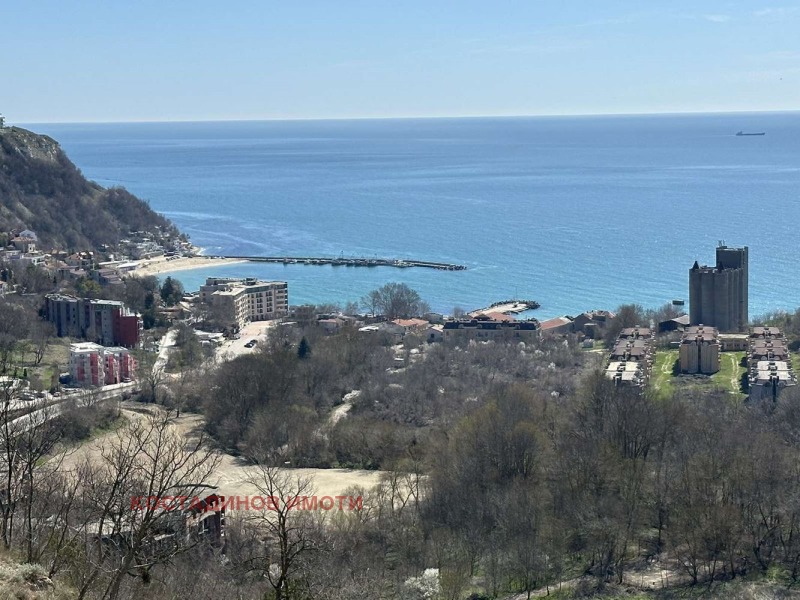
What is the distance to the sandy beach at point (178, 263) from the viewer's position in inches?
1630

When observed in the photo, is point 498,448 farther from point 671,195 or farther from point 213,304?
point 671,195

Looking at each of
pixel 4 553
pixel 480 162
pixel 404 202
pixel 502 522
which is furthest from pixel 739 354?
pixel 480 162

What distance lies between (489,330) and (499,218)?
28.4 meters

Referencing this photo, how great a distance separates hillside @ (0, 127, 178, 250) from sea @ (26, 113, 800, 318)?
3.20 meters

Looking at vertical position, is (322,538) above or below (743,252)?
below

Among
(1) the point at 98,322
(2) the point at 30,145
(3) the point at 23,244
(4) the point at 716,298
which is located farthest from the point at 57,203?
(4) the point at 716,298

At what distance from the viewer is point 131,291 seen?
3225 centimetres

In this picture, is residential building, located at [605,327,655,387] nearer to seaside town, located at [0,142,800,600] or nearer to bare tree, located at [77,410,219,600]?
seaside town, located at [0,142,800,600]

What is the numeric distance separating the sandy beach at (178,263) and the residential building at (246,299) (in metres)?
7.49

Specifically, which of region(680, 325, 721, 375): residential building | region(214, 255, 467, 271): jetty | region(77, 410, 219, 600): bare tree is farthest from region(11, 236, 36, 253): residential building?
region(77, 410, 219, 600): bare tree

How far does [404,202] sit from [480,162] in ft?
119

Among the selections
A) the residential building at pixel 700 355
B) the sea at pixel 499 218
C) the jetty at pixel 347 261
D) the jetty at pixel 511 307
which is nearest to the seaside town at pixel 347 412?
the residential building at pixel 700 355

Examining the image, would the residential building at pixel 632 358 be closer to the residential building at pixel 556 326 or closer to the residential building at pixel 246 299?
the residential building at pixel 556 326

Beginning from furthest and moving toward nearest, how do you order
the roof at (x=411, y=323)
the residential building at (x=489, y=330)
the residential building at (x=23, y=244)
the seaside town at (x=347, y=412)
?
the residential building at (x=23, y=244) → the roof at (x=411, y=323) → the residential building at (x=489, y=330) → the seaside town at (x=347, y=412)
